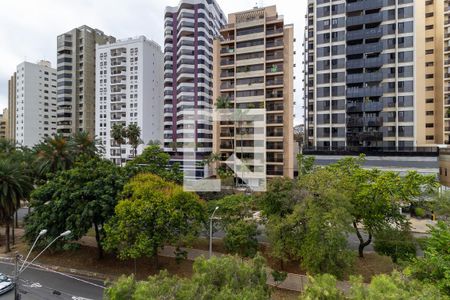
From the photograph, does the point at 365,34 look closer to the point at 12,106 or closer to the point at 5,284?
the point at 5,284

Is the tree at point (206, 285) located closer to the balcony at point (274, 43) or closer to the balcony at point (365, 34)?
the balcony at point (274, 43)

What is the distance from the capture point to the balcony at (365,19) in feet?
157

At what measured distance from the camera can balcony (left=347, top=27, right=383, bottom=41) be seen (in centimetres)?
4778

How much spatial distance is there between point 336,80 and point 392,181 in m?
35.6

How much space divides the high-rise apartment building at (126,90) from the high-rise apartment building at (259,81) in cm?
2379

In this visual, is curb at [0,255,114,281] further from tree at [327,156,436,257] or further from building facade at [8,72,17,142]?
building facade at [8,72,17,142]

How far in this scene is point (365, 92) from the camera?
4812cm

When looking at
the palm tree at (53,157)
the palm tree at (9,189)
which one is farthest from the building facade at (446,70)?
the palm tree at (9,189)

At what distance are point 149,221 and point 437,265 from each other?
49.6ft

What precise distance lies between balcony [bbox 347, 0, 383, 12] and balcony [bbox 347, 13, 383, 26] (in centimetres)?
153

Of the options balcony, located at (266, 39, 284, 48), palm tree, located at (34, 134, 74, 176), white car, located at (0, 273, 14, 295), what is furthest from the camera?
balcony, located at (266, 39, 284, 48)

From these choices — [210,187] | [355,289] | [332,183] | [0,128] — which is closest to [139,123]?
[210,187]

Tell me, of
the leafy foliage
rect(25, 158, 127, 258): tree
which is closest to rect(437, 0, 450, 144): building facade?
the leafy foliage

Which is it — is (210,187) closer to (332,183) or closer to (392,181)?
(332,183)
